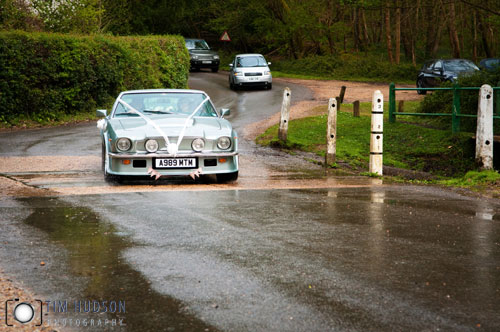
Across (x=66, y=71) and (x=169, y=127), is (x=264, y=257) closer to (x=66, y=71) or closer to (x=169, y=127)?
(x=169, y=127)

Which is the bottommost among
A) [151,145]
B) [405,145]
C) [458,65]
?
[405,145]

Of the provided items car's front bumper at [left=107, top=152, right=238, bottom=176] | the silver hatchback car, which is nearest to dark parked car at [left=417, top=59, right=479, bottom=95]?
the silver hatchback car

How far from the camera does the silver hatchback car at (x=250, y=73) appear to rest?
33.5 meters

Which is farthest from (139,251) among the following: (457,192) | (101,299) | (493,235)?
(457,192)

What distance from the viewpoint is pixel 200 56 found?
43.8m

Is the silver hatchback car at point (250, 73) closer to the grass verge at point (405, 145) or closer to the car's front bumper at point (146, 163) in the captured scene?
the grass verge at point (405, 145)

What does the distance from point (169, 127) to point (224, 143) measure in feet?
2.81

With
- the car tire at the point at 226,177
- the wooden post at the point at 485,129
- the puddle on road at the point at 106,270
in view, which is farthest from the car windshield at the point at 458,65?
the puddle on road at the point at 106,270

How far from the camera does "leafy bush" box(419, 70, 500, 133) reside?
55.8 ft

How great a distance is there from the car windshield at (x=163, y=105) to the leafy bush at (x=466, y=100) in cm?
729

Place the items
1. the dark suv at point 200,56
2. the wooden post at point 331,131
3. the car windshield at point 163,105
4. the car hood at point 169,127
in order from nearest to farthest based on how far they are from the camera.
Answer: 1. the car hood at point 169,127
2. the car windshield at point 163,105
3. the wooden post at point 331,131
4. the dark suv at point 200,56

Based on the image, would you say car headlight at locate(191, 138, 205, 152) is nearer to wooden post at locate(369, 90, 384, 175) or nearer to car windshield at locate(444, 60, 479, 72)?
wooden post at locate(369, 90, 384, 175)

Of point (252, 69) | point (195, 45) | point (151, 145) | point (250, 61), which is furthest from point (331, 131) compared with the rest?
point (195, 45)

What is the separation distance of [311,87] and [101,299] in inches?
1236
